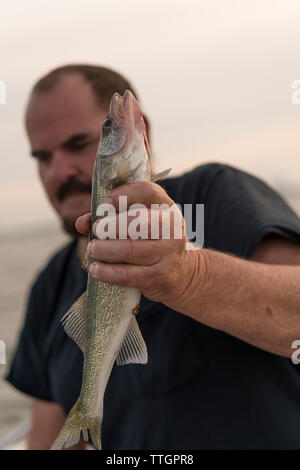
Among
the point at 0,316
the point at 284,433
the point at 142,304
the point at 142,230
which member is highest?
the point at 142,230

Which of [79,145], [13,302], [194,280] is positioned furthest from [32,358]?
[13,302]

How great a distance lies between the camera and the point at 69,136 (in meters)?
3.54

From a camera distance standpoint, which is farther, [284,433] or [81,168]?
[81,168]

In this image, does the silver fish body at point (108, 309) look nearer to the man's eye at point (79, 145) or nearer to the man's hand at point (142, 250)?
the man's hand at point (142, 250)

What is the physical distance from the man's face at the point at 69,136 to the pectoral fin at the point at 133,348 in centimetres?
165

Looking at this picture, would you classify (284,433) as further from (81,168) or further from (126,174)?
(81,168)

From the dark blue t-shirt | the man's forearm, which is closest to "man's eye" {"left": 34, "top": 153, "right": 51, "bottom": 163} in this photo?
the dark blue t-shirt

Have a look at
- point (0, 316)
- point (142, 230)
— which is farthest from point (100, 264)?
point (0, 316)

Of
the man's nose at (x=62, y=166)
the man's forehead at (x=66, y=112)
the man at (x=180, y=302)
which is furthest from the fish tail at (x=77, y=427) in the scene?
the man's forehead at (x=66, y=112)

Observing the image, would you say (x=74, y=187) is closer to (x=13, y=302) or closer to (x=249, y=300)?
(x=249, y=300)

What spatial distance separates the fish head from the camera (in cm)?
188

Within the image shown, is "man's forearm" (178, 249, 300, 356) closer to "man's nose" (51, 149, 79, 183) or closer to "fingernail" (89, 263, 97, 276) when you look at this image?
"fingernail" (89, 263, 97, 276)

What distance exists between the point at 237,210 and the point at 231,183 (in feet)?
0.78
